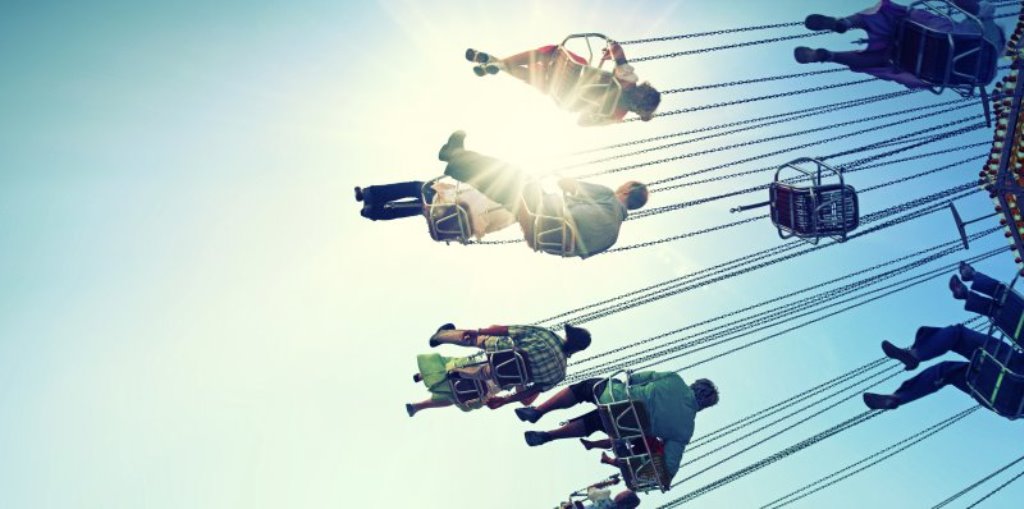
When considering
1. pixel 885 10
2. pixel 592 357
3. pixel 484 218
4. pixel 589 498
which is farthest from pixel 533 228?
pixel 885 10

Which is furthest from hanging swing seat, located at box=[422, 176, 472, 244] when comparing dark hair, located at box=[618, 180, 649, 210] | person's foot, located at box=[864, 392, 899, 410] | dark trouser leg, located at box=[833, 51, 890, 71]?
person's foot, located at box=[864, 392, 899, 410]

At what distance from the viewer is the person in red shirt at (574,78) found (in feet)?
27.9

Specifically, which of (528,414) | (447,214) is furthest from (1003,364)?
(447,214)

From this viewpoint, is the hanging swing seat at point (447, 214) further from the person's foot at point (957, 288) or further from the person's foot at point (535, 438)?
the person's foot at point (957, 288)

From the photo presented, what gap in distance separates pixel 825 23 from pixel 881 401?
17.3 feet

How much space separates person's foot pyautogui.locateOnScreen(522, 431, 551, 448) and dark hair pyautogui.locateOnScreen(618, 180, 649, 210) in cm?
328

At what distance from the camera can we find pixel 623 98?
28.1 ft

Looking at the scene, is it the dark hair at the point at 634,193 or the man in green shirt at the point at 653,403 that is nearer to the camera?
the man in green shirt at the point at 653,403

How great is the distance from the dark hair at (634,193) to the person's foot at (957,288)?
5.17 meters

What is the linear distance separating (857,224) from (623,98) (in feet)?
10.8

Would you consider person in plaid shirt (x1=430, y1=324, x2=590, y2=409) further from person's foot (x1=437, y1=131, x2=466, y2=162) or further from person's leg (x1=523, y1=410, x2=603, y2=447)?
person's foot (x1=437, y1=131, x2=466, y2=162)

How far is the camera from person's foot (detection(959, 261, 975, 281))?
10.2 metres

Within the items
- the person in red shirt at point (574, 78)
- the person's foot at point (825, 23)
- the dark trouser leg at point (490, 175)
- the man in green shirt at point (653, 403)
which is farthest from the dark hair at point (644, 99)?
the man in green shirt at point (653, 403)

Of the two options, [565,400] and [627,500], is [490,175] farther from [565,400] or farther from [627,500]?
[627,500]
